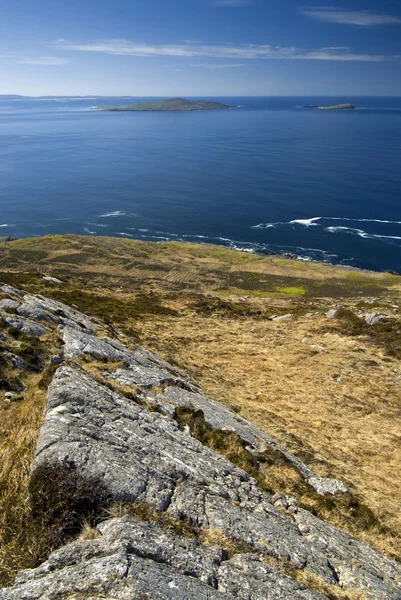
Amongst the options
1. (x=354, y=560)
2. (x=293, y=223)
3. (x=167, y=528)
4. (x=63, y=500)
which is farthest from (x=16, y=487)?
(x=293, y=223)

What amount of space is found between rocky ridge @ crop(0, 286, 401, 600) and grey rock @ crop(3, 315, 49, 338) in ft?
15.4

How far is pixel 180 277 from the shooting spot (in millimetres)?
84625

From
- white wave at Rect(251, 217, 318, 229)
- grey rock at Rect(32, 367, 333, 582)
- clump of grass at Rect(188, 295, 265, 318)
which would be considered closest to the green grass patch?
clump of grass at Rect(188, 295, 265, 318)

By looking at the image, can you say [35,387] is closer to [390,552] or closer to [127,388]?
[127,388]

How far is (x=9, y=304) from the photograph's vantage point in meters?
21.6

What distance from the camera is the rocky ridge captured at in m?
5.88

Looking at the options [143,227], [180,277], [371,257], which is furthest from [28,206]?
[371,257]

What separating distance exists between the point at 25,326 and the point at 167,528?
14063mm

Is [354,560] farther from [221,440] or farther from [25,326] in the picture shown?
[25,326]

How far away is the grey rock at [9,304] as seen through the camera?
69.0 ft

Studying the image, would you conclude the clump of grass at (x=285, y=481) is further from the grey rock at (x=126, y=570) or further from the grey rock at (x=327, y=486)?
the grey rock at (x=126, y=570)

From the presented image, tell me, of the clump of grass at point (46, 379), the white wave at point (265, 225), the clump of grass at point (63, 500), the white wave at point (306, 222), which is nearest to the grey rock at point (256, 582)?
the clump of grass at point (63, 500)

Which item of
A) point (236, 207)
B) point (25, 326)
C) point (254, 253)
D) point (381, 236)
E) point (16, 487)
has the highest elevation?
point (16, 487)

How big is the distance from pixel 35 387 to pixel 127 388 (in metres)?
3.85
